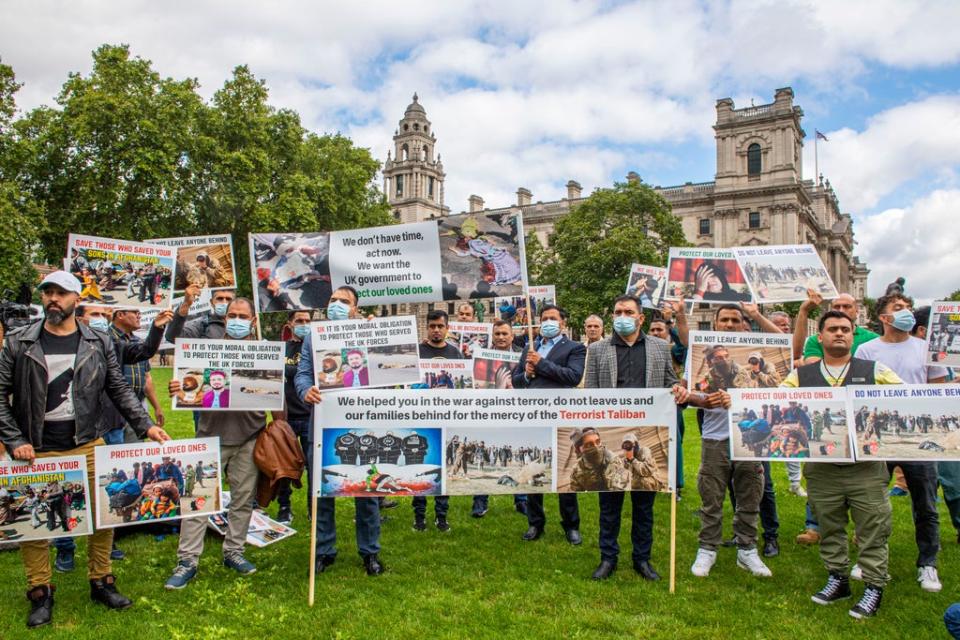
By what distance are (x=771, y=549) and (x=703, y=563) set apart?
1.03 meters

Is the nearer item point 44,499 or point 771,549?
point 44,499

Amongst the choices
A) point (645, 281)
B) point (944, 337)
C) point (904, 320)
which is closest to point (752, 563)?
point (904, 320)

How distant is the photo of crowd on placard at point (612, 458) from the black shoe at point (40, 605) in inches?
156

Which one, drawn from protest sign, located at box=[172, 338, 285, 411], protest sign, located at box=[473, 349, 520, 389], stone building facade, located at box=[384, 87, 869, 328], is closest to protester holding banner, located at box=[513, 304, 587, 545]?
protest sign, located at box=[473, 349, 520, 389]

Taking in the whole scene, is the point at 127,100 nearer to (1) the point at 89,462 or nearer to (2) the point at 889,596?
(1) the point at 89,462

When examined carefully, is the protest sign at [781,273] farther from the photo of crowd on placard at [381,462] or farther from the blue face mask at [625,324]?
the photo of crowd on placard at [381,462]

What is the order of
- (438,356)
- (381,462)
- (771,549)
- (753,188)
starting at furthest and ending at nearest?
(753,188) → (438,356) → (771,549) → (381,462)

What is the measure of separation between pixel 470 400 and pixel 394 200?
9033 cm

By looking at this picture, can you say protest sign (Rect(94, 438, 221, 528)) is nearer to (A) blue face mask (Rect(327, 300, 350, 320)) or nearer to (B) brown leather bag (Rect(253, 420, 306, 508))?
(B) brown leather bag (Rect(253, 420, 306, 508))

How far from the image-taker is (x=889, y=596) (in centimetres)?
555

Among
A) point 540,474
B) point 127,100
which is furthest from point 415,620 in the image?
point 127,100

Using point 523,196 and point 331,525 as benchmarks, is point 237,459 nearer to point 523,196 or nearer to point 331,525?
point 331,525

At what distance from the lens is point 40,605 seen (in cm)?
502

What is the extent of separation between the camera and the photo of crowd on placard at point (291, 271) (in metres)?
7.18
